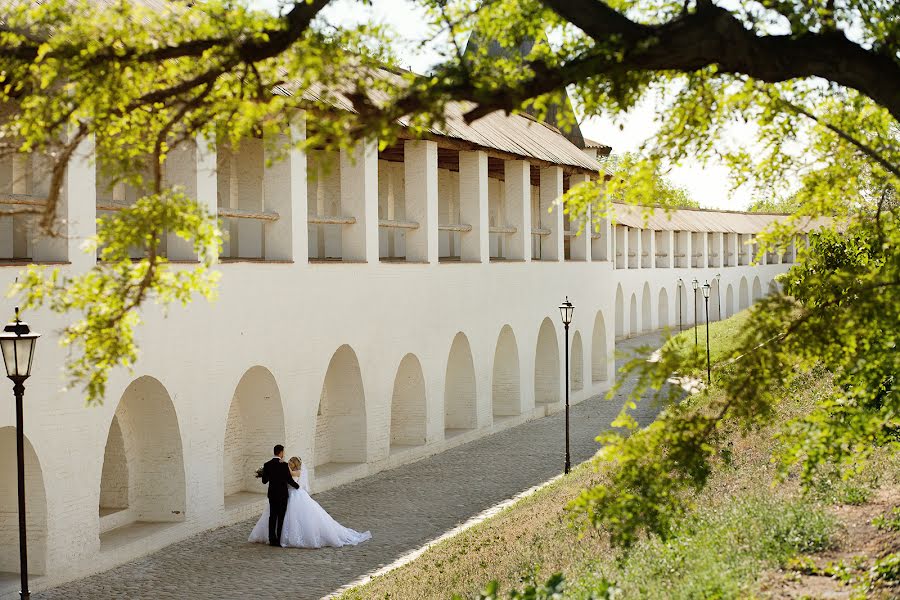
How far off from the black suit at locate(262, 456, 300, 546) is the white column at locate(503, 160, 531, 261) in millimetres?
13072

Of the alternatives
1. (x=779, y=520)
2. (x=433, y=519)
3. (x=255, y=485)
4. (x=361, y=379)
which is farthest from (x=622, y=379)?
(x=361, y=379)

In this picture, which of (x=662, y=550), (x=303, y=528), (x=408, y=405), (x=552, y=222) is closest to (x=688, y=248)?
(x=552, y=222)

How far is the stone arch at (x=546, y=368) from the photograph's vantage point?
29.7 metres

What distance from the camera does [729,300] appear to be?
7025 cm

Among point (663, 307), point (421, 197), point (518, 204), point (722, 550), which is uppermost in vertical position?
point (518, 204)

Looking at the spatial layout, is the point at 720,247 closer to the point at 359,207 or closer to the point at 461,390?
the point at 461,390

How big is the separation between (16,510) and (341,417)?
7.70 m

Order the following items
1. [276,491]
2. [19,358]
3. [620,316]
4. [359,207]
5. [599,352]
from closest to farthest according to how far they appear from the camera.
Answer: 1. [19,358]
2. [276,491]
3. [359,207]
4. [599,352]
5. [620,316]

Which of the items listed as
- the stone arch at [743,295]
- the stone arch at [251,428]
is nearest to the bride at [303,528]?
the stone arch at [251,428]

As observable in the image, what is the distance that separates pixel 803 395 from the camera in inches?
→ 863

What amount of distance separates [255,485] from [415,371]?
518cm

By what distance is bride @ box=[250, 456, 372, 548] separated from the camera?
14.9 meters

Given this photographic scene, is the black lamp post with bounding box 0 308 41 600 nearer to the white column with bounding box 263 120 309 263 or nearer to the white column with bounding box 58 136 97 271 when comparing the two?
the white column with bounding box 58 136 97 271

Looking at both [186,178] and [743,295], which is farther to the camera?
[743,295]
